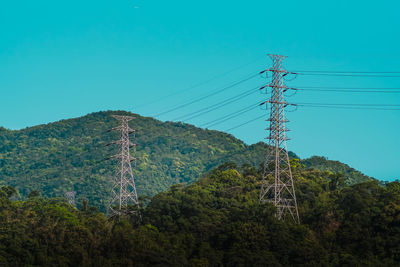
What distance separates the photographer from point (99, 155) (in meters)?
137

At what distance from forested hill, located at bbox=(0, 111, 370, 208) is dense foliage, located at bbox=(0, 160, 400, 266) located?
49.6 meters

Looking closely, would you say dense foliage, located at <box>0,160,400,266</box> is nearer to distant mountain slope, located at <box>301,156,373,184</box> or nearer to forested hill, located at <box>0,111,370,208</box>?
distant mountain slope, located at <box>301,156,373,184</box>

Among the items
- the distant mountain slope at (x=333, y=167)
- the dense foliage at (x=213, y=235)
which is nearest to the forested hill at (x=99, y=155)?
the distant mountain slope at (x=333, y=167)

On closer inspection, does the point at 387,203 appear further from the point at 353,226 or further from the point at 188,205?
the point at 188,205

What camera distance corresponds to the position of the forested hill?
120 metres

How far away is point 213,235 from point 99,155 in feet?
296

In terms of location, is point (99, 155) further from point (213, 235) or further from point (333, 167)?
point (213, 235)

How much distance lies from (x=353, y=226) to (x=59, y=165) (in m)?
94.5

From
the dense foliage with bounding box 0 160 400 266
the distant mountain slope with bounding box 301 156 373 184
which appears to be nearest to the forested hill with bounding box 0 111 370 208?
the distant mountain slope with bounding box 301 156 373 184

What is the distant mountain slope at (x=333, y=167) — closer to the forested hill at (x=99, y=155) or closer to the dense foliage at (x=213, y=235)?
the forested hill at (x=99, y=155)

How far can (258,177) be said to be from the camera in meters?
68.8

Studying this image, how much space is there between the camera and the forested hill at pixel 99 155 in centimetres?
12025

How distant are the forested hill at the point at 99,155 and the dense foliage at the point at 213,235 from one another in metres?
49.6

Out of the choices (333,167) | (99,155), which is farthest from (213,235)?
(99,155)
